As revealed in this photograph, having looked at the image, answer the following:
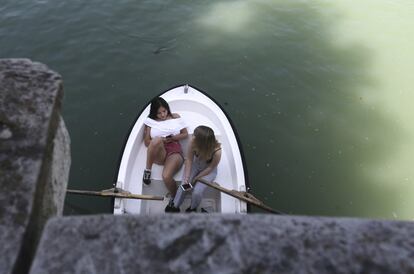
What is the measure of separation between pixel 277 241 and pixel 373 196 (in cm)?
552

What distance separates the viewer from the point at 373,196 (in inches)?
245

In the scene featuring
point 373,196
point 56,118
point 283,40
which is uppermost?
point 283,40

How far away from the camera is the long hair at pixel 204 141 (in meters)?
5.02

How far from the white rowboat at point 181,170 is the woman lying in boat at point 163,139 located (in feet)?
0.55

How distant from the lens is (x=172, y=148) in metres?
5.89

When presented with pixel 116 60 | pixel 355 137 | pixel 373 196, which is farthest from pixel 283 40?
pixel 373 196

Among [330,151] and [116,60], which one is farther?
[116,60]

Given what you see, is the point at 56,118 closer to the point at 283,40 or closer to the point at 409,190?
the point at 409,190

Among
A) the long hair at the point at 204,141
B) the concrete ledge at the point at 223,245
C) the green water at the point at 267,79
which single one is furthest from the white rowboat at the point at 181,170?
the concrete ledge at the point at 223,245

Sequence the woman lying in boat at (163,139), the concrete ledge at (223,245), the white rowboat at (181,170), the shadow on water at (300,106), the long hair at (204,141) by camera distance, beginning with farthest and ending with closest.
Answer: the shadow on water at (300,106) < the woman lying in boat at (163,139) < the white rowboat at (181,170) < the long hair at (204,141) < the concrete ledge at (223,245)

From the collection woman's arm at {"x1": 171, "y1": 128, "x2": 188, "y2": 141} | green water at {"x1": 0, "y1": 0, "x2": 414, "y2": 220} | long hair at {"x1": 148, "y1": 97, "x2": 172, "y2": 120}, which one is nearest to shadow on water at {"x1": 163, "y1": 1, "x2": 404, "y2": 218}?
green water at {"x1": 0, "y1": 0, "x2": 414, "y2": 220}

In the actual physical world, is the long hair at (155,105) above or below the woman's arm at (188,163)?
above

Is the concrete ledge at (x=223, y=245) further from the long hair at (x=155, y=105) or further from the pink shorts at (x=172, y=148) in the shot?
the long hair at (x=155, y=105)

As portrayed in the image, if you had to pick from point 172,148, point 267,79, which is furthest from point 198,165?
point 267,79
